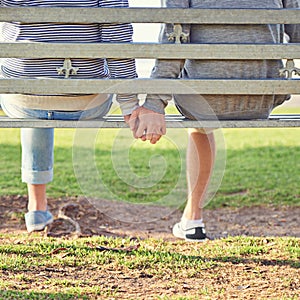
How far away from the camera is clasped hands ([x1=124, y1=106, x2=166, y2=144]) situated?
3.87 m

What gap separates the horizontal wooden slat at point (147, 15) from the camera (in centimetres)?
364

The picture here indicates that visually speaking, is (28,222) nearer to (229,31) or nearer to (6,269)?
(6,269)

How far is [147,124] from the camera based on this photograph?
3.89 m

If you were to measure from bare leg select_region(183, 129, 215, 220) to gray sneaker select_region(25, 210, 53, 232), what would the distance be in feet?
3.11

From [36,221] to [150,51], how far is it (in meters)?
1.80

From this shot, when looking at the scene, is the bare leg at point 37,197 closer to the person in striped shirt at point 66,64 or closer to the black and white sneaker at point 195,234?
the person in striped shirt at point 66,64

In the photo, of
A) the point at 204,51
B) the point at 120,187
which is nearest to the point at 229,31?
A: the point at 204,51

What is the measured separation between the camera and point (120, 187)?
660cm

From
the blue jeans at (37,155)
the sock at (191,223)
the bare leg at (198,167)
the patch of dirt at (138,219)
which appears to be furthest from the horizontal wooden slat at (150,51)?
the patch of dirt at (138,219)

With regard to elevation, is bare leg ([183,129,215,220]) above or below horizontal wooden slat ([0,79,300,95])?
below

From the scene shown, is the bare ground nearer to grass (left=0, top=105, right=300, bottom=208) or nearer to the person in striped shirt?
grass (left=0, top=105, right=300, bottom=208)

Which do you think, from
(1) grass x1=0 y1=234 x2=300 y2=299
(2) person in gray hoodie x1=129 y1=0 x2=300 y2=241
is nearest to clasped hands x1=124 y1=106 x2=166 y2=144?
(2) person in gray hoodie x1=129 y1=0 x2=300 y2=241

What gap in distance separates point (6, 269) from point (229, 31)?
→ 5.65ft

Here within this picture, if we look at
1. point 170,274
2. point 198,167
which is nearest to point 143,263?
point 170,274
